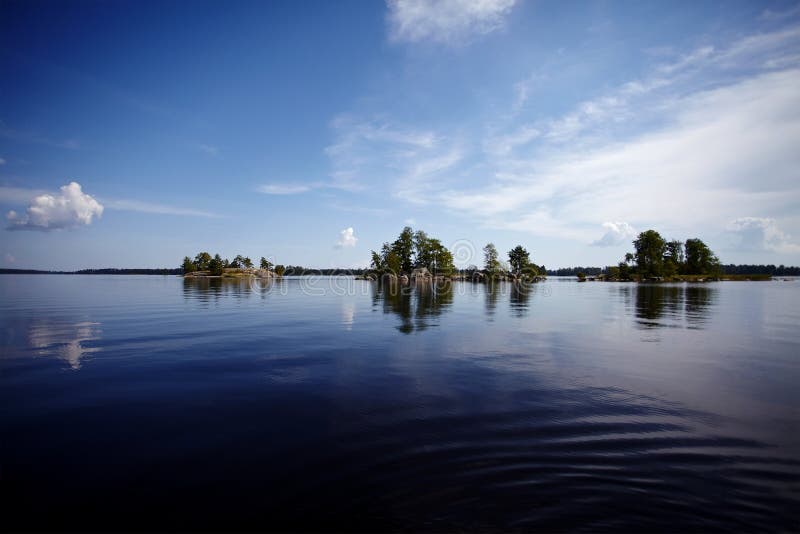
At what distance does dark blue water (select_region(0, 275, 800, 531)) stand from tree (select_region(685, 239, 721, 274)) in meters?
213

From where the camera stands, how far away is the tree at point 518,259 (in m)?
189

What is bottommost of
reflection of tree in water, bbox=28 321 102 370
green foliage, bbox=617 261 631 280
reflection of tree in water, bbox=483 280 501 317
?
reflection of tree in water, bbox=483 280 501 317

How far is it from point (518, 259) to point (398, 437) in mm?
191951

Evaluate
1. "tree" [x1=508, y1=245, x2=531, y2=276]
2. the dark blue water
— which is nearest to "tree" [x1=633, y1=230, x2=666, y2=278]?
"tree" [x1=508, y1=245, x2=531, y2=276]

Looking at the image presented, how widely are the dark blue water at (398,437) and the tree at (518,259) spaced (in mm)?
177091

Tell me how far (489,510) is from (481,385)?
6817 mm

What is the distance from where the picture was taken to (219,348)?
18.0 metres

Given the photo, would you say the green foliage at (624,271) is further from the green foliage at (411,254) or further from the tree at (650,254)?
the green foliage at (411,254)

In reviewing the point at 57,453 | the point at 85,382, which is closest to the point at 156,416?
the point at 57,453

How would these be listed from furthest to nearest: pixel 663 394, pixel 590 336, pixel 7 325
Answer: pixel 7 325, pixel 590 336, pixel 663 394

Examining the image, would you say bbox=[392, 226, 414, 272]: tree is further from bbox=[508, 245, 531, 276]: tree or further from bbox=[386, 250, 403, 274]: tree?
bbox=[508, 245, 531, 276]: tree

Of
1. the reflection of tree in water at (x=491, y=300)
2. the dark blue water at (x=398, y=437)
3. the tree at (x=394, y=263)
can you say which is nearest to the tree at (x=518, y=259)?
the tree at (x=394, y=263)

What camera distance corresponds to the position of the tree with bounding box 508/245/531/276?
189 metres

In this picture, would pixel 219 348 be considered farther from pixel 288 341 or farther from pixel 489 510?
pixel 489 510
